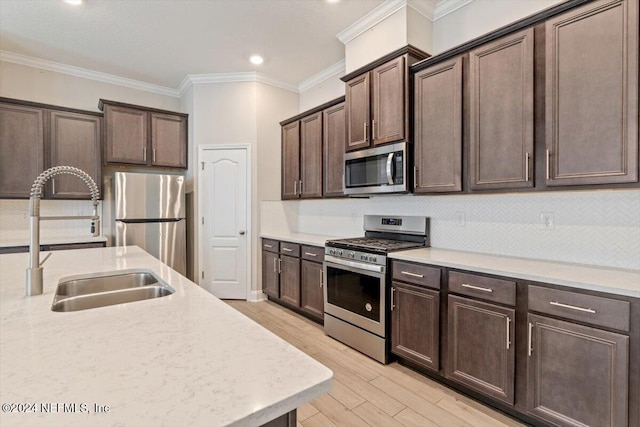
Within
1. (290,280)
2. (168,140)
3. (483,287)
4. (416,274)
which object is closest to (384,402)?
(416,274)

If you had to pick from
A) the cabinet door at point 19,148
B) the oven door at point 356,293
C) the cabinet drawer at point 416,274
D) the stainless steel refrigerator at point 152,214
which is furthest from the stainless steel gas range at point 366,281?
the cabinet door at point 19,148

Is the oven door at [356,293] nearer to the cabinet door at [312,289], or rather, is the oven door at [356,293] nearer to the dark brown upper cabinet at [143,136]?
the cabinet door at [312,289]

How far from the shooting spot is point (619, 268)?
75.3 inches

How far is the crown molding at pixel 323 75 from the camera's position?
13.1 feet

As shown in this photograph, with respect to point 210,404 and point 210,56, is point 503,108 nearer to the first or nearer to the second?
point 210,404

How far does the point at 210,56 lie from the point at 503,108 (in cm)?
328

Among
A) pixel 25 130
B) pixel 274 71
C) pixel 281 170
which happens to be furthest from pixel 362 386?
pixel 25 130

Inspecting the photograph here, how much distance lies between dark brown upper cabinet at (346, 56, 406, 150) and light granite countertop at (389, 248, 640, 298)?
1.05 m

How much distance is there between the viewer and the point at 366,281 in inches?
107

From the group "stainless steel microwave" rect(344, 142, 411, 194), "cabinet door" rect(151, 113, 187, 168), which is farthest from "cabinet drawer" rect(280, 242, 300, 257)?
"cabinet door" rect(151, 113, 187, 168)

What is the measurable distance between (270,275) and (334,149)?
A: 1.85 m

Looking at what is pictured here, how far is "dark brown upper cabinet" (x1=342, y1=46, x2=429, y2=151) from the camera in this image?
106 inches

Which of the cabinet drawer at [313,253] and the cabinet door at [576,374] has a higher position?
the cabinet drawer at [313,253]

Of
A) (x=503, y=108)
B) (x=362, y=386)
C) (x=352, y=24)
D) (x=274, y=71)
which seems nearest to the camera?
(x=503, y=108)
